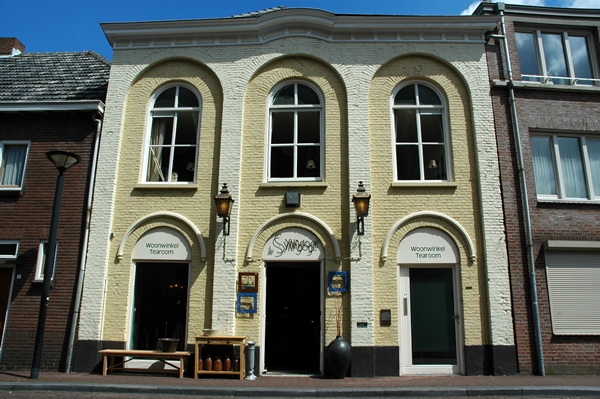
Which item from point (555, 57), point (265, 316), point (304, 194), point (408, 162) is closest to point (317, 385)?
point (265, 316)

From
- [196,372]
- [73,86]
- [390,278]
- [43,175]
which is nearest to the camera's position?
[196,372]

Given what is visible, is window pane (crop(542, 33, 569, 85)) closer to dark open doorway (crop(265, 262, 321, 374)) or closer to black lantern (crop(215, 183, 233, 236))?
dark open doorway (crop(265, 262, 321, 374))

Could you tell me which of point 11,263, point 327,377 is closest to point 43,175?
point 11,263

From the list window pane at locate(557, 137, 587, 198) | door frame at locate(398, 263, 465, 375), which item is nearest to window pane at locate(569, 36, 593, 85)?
window pane at locate(557, 137, 587, 198)

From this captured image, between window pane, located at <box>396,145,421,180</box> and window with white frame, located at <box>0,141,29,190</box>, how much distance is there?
9332 millimetres

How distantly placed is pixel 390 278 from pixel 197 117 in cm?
621

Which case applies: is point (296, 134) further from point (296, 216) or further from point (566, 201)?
point (566, 201)

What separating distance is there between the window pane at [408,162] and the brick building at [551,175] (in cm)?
198

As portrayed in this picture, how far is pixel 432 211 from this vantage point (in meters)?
11.1

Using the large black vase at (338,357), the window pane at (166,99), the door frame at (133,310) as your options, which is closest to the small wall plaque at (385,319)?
the large black vase at (338,357)

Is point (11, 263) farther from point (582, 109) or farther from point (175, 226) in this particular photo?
point (582, 109)

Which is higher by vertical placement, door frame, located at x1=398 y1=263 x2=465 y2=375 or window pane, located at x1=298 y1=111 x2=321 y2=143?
window pane, located at x1=298 y1=111 x2=321 y2=143

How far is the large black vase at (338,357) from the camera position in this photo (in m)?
9.96

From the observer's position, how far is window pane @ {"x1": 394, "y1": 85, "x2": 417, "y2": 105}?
12.1 meters
